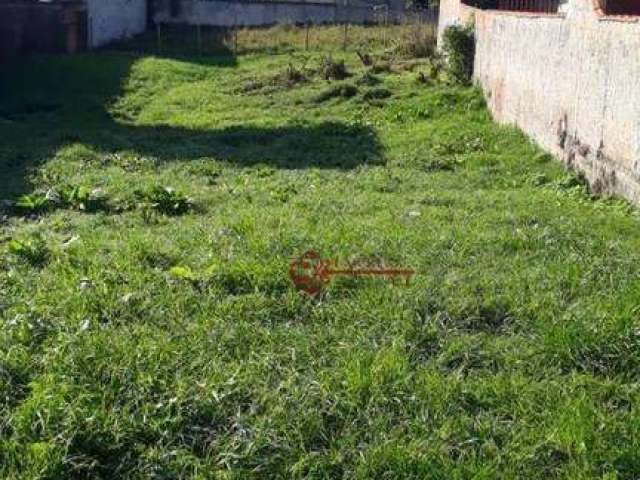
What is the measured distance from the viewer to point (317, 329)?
169 inches

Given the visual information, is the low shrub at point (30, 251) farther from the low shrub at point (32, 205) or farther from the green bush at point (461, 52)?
the green bush at point (461, 52)

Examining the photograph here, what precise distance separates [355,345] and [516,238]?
203cm

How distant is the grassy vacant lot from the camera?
3281 millimetres

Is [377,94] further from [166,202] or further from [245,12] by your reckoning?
[245,12]

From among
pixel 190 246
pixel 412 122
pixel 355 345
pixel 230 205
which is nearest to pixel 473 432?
pixel 355 345

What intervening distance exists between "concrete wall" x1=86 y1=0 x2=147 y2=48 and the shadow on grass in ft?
15.9

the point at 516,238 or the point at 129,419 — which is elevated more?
the point at 516,238

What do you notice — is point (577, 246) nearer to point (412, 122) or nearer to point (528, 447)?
point (528, 447)

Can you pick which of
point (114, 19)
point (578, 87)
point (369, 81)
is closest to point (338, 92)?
point (369, 81)

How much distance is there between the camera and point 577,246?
18.1 ft

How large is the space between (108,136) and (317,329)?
26.2 ft

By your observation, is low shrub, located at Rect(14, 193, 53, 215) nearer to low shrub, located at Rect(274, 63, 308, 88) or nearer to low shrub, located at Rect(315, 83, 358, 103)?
low shrub, located at Rect(315, 83, 358, 103)

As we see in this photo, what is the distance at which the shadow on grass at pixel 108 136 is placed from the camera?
31.9 feet

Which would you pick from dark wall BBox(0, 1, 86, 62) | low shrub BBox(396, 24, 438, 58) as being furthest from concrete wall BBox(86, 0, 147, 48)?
low shrub BBox(396, 24, 438, 58)
